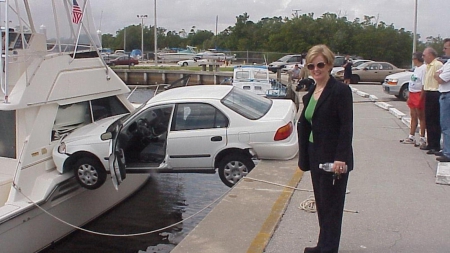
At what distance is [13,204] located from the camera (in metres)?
7.99

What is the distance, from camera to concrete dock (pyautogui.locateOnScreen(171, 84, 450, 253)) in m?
5.10

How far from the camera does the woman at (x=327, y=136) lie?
13.1ft

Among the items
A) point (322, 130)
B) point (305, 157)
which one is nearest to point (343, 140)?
point (322, 130)

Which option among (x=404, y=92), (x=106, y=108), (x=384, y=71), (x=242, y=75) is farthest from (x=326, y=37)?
(x=106, y=108)

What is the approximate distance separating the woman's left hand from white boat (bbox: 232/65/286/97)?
19095 mm

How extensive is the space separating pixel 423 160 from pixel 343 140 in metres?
5.19

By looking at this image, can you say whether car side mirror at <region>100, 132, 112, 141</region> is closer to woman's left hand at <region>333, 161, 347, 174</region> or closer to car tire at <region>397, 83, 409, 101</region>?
woman's left hand at <region>333, 161, 347, 174</region>

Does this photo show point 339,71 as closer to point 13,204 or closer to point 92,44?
point 92,44

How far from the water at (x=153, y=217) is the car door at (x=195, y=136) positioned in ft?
5.62

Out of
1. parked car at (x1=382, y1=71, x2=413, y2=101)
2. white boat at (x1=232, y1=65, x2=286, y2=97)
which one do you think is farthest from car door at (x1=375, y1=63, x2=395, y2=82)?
parked car at (x1=382, y1=71, x2=413, y2=101)

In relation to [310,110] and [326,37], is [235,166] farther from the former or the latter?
[326,37]

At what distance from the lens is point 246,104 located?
896cm

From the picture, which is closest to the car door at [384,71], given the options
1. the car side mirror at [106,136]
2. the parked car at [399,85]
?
the parked car at [399,85]

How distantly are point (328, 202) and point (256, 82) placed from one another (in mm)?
20212
